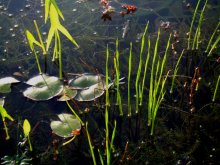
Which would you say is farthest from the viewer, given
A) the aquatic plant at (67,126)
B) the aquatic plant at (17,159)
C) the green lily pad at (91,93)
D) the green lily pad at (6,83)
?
the green lily pad at (6,83)

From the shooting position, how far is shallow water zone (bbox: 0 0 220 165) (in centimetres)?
173

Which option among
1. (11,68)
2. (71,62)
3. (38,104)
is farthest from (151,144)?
(11,68)

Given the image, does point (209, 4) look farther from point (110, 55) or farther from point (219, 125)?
point (219, 125)

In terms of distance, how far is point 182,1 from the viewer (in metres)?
3.05

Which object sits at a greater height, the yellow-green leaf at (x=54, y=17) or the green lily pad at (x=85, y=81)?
the yellow-green leaf at (x=54, y=17)

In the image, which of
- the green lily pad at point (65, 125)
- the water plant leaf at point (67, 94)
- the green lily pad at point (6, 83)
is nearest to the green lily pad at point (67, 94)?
the water plant leaf at point (67, 94)

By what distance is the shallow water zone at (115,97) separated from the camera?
5.68 ft

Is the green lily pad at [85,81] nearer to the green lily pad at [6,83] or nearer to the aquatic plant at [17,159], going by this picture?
the green lily pad at [6,83]

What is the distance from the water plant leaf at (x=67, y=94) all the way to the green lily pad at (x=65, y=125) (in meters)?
0.11

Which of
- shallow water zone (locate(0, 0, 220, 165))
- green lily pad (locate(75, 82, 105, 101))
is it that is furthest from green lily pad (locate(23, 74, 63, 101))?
green lily pad (locate(75, 82, 105, 101))

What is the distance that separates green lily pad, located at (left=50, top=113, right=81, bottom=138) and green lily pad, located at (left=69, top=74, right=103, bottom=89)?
21cm

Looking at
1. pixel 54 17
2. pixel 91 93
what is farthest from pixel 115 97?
pixel 54 17

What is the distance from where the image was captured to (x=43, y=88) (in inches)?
78.0

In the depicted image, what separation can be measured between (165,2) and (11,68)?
161 centimetres
